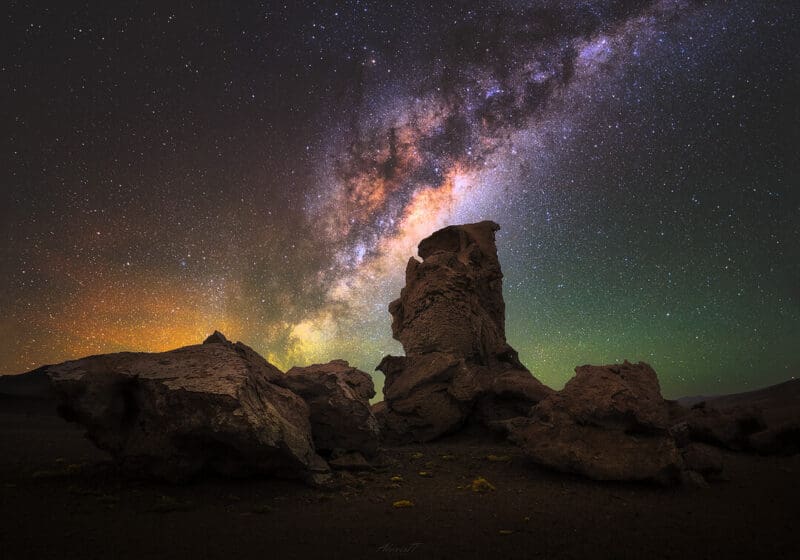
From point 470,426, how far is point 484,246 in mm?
8625

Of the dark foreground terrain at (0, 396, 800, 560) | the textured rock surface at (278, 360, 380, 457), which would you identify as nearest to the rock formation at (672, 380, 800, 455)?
the dark foreground terrain at (0, 396, 800, 560)

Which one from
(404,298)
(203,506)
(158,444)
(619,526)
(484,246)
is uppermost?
(484,246)

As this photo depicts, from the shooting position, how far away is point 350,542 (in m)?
5.59

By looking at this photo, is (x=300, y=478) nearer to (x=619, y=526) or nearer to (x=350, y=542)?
(x=350, y=542)

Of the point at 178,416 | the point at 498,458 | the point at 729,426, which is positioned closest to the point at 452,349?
the point at 498,458

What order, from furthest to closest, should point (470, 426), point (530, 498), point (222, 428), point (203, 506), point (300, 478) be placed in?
1. point (470, 426)
2. point (300, 478)
3. point (530, 498)
4. point (222, 428)
5. point (203, 506)

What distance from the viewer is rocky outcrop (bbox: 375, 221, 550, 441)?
15562 millimetres

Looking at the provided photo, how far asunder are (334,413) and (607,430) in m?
6.44

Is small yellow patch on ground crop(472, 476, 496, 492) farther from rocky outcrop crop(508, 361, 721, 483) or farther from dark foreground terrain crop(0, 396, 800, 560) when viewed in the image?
rocky outcrop crop(508, 361, 721, 483)

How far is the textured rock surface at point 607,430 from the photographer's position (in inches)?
341

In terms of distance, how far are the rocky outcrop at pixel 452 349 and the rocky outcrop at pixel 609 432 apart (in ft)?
13.2

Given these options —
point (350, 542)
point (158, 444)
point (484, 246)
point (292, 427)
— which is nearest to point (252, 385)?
point (292, 427)

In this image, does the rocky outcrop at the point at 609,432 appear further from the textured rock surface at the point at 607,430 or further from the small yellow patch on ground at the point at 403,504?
the small yellow patch on ground at the point at 403,504

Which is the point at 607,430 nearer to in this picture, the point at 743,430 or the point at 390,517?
the point at 390,517
